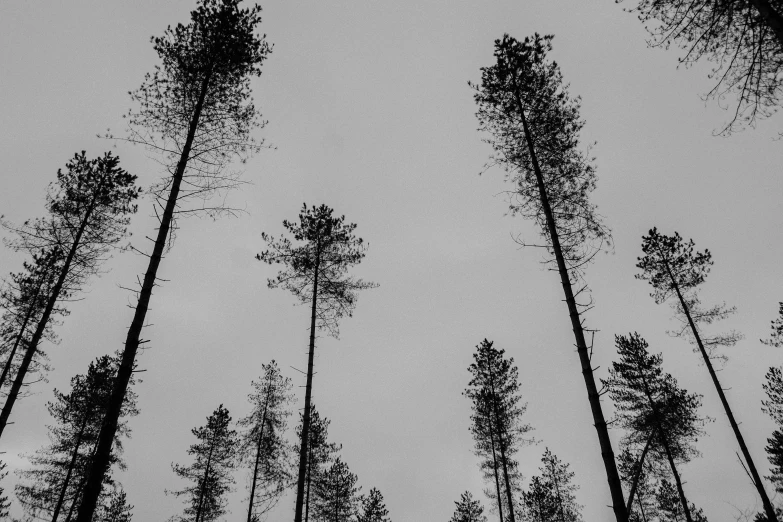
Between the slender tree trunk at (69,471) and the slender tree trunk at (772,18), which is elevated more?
the slender tree trunk at (772,18)

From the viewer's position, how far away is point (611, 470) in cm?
662

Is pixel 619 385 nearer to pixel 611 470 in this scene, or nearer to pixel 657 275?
pixel 657 275

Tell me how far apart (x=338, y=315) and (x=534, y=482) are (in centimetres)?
2654

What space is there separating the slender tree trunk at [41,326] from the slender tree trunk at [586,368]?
50.3 feet

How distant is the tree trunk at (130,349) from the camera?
5.52 meters

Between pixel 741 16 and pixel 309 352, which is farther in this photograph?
pixel 309 352

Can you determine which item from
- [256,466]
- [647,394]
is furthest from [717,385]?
[256,466]

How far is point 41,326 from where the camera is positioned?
497 inches

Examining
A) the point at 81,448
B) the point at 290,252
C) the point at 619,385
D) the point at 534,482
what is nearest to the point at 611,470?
the point at 290,252

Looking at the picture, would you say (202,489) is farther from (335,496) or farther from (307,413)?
(307,413)

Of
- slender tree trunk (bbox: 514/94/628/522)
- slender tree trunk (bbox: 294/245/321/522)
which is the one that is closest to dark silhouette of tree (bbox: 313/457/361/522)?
slender tree trunk (bbox: 294/245/321/522)

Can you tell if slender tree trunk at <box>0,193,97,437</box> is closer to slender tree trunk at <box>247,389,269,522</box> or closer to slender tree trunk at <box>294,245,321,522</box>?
slender tree trunk at <box>294,245,321,522</box>

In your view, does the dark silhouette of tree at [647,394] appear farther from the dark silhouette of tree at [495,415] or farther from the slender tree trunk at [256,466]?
the slender tree trunk at [256,466]

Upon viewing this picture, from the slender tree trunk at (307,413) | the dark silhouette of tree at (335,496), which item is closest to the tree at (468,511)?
the dark silhouette of tree at (335,496)
